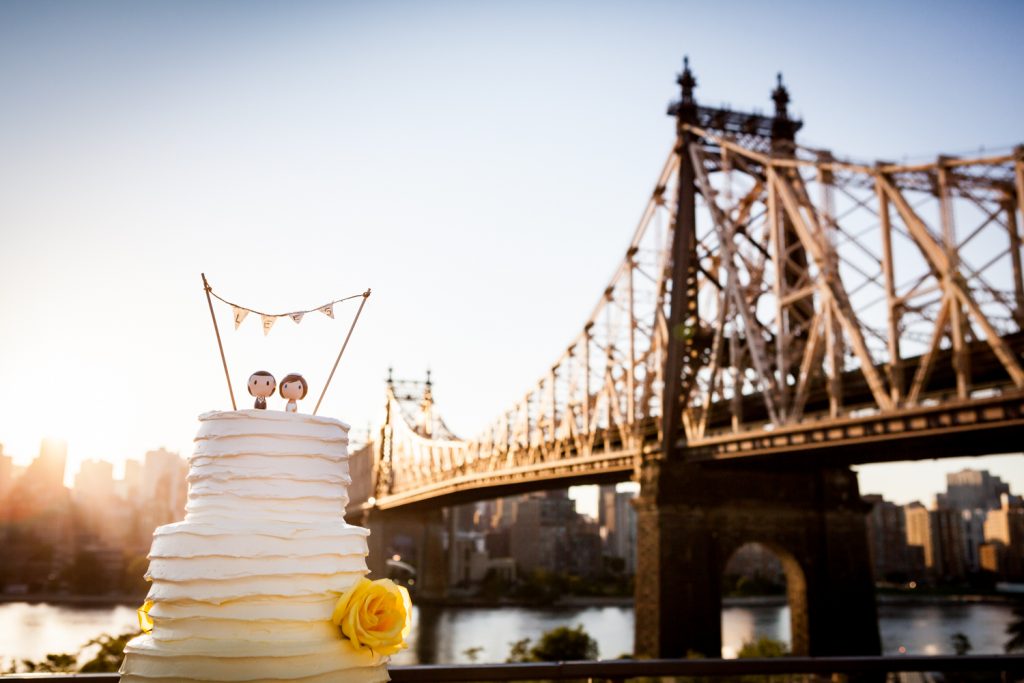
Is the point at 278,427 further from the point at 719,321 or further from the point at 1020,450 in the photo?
the point at 719,321

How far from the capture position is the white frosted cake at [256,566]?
2664 mm

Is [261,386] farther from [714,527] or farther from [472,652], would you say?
[472,652]

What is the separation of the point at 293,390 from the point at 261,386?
115 mm

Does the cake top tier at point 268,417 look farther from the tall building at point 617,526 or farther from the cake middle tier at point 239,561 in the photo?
the tall building at point 617,526

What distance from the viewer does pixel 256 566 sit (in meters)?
2.74

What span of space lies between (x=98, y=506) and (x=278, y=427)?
67048 millimetres

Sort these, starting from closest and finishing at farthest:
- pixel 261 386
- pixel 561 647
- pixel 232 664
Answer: pixel 232 664, pixel 261 386, pixel 561 647

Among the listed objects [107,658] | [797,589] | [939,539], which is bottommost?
[107,658]

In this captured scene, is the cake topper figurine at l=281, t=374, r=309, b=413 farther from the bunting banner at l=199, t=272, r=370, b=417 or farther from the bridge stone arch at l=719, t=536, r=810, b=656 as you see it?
the bridge stone arch at l=719, t=536, r=810, b=656

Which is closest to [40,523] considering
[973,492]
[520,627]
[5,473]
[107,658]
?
[5,473]

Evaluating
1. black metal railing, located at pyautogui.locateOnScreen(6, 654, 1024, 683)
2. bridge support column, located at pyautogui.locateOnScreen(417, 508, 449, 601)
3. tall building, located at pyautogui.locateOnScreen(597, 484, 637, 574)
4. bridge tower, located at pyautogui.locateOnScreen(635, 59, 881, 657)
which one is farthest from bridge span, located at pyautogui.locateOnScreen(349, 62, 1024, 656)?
tall building, located at pyautogui.locateOnScreen(597, 484, 637, 574)

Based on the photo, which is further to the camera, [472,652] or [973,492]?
[973,492]

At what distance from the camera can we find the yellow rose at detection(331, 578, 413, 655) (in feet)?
8.92

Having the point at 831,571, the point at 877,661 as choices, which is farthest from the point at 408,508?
the point at 877,661
